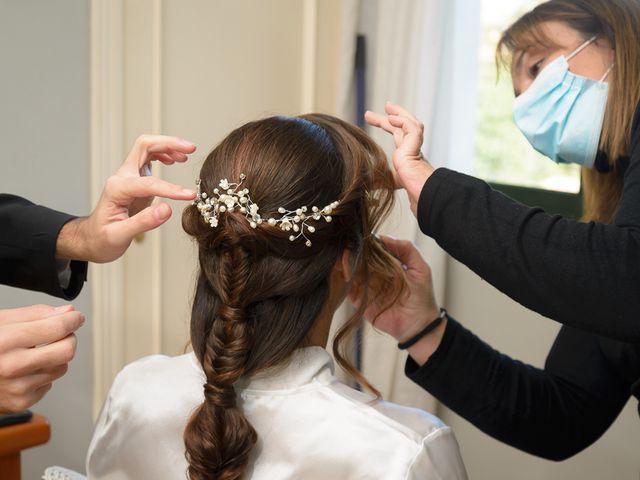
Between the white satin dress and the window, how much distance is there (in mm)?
1588

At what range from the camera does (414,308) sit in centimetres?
150

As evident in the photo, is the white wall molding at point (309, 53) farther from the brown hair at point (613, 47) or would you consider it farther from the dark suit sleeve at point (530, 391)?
the dark suit sleeve at point (530, 391)

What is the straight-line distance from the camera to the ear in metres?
1.24

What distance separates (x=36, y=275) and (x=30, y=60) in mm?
1048

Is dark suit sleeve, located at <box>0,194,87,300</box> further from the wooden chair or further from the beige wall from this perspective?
the beige wall

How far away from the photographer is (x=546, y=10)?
152cm

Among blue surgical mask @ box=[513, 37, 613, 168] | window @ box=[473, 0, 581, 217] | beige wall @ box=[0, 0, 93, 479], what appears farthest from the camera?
window @ box=[473, 0, 581, 217]

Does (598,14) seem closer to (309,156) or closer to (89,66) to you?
(309,156)

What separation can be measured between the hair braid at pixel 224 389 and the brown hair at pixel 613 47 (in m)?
0.72

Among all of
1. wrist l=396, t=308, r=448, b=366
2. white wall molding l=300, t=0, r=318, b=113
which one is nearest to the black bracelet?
wrist l=396, t=308, r=448, b=366

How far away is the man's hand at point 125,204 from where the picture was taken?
1206 mm

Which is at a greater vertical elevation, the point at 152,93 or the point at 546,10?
the point at 546,10

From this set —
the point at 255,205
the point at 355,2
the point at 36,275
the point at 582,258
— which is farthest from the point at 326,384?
the point at 355,2

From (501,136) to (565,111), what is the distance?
4.18 ft
